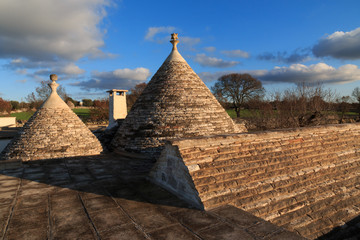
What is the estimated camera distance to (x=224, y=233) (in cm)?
308

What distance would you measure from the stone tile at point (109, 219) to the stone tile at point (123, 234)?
0.13 meters

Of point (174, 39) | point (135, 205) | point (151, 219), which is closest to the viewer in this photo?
point (151, 219)

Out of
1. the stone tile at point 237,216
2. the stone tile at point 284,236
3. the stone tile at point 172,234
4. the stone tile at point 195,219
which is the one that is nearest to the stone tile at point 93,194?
the stone tile at point 195,219

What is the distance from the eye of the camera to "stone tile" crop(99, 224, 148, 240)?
311cm

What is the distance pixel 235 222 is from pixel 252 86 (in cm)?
3184

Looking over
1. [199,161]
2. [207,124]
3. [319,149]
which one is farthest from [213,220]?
[207,124]

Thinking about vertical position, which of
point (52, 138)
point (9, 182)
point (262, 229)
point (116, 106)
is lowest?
point (9, 182)

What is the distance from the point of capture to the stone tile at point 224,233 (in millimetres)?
2994

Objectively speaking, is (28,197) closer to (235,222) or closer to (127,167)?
(127,167)

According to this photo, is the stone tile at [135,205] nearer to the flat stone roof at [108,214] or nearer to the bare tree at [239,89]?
the flat stone roof at [108,214]

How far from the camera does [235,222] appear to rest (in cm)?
335

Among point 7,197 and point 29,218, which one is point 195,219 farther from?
point 7,197

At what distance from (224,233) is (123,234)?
1.43 metres

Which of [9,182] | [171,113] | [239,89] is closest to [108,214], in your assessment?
[9,182]
